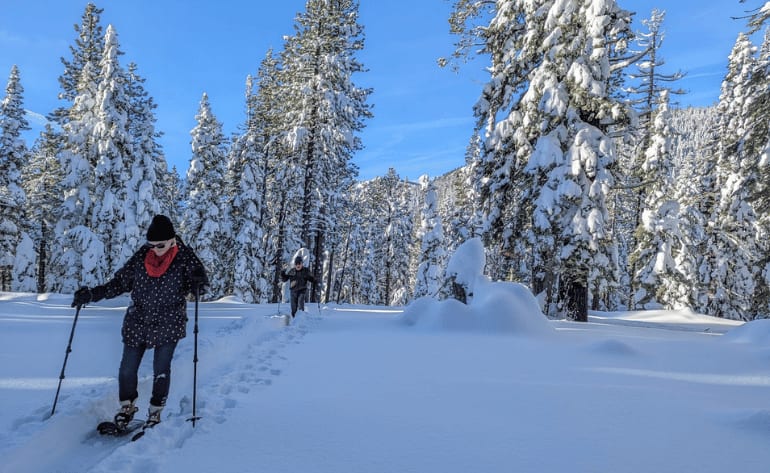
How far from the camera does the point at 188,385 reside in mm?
5508

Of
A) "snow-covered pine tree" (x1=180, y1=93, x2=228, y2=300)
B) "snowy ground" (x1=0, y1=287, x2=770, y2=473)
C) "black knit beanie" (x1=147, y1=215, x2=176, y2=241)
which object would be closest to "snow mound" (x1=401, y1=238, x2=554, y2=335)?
"snowy ground" (x1=0, y1=287, x2=770, y2=473)

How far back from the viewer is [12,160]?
26.0m

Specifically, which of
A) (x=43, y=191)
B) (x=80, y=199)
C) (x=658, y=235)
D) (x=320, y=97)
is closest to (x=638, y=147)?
(x=658, y=235)

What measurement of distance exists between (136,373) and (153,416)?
1.40ft

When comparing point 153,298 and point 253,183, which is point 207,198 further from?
point 153,298

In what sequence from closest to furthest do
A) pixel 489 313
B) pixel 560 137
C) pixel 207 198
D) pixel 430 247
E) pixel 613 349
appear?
1. pixel 613 349
2. pixel 489 313
3. pixel 560 137
4. pixel 207 198
5. pixel 430 247

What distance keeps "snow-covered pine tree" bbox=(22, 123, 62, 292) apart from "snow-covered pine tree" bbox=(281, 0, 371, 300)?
13.8m

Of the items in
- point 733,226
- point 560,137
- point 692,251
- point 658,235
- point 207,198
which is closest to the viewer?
point 560,137

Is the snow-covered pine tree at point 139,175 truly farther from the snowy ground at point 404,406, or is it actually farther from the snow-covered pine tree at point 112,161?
the snowy ground at point 404,406

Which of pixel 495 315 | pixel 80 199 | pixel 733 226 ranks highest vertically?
pixel 80 199

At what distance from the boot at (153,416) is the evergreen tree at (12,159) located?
28.7 meters

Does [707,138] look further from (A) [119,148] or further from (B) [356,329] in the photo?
(A) [119,148]

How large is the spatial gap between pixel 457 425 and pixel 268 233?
3034 centimetres

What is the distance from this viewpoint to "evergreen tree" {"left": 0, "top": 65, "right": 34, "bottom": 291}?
25453 millimetres
